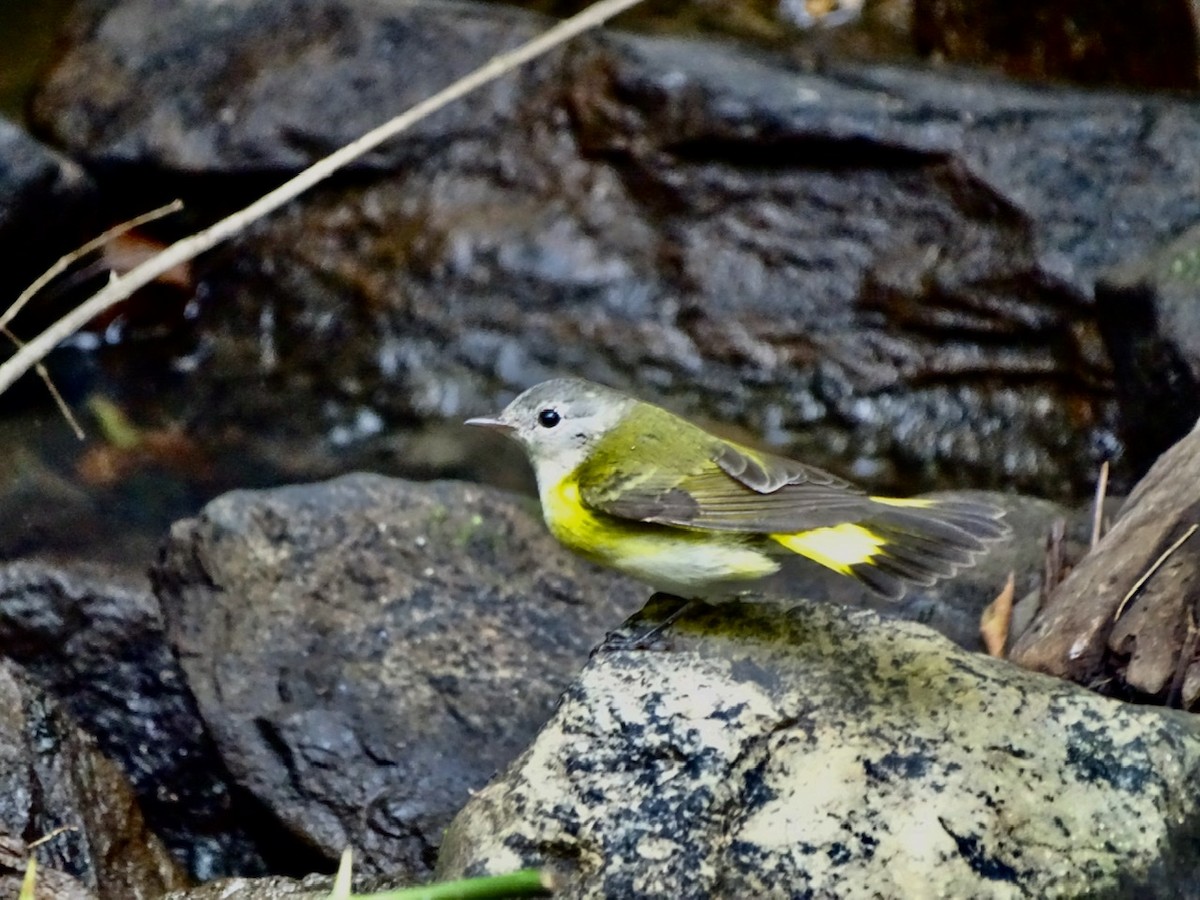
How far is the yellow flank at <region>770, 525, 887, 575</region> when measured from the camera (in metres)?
2.92

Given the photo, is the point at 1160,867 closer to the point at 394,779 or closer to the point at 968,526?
the point at 968,526

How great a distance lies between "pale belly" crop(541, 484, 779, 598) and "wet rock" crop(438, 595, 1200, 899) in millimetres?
243

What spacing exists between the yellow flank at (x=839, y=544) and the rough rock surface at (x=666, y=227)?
2539mm

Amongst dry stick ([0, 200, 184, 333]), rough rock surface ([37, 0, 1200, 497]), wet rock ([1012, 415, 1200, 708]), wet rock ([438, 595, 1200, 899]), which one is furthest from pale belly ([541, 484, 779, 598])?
rough rock surface ([37, 0, 1200, 497])

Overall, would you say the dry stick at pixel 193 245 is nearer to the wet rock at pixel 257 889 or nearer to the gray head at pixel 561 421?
the gray head at pixel 561 421

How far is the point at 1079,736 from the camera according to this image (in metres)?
2.67

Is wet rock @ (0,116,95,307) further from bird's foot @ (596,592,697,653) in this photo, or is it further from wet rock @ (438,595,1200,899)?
wet rock @ (438,595,1200,899)

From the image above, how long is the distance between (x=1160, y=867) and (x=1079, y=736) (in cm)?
28

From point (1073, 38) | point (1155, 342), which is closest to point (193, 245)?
point (1155, 342)

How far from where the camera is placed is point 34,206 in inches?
231

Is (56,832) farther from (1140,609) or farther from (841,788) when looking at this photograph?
(1140,609)

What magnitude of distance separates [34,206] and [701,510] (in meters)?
4.11

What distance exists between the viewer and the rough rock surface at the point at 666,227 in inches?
224

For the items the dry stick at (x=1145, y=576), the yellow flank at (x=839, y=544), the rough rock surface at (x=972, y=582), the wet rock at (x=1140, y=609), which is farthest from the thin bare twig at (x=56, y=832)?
the dry stick at (x=1145, y=576)
